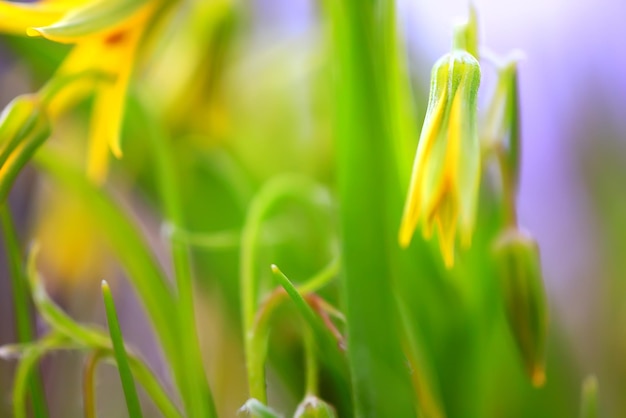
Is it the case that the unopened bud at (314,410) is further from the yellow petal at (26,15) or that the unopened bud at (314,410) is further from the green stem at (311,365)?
the yellow petal at (26,15)

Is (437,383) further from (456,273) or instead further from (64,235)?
(64,235)

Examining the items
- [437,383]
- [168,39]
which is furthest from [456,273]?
[168,39]

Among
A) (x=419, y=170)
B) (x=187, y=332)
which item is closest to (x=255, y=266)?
(x=187, y=332)

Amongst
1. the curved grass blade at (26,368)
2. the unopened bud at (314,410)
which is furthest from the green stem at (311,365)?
the curved grass blade at (26,368)

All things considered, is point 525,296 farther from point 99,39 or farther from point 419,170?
point 99,39

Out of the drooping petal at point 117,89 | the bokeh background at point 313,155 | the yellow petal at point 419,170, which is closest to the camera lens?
→ the yellow petal at point 419,170
